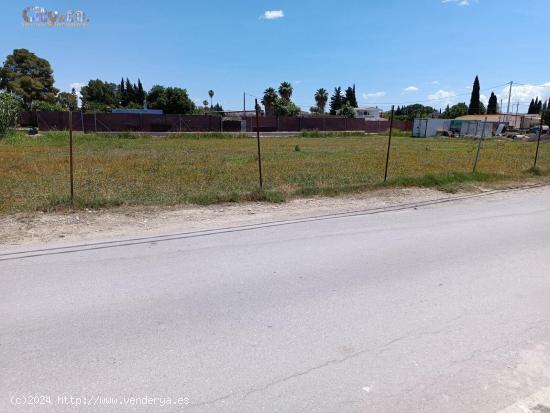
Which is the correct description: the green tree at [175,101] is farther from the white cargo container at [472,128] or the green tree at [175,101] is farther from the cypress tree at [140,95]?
the white cargo container at [472,128]

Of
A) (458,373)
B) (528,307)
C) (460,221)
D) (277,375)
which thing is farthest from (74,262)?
(460,221)

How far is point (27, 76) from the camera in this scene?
6994 cm

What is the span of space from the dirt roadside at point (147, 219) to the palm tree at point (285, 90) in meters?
74.8

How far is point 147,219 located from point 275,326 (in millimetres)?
4810

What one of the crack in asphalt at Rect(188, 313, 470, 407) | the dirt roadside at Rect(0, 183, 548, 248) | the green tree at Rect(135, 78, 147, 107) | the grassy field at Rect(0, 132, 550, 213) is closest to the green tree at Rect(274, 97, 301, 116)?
the green tree at Rect(135, 78, 147, 107)

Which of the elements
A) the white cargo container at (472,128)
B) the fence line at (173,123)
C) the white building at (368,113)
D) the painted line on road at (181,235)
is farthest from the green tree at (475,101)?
the painted line on road at (181,235)

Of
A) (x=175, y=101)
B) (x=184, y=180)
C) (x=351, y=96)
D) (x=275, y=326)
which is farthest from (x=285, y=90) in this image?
(x=275, y=326)

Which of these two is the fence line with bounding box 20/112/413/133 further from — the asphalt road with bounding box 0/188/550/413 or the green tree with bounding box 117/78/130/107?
the green tree with bounding box 117/78/130/107

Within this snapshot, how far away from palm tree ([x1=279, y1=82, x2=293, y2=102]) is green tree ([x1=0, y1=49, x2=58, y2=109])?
40.8 m

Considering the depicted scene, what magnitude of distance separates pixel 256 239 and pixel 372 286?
2.37 m

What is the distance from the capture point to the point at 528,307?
14.3 feet

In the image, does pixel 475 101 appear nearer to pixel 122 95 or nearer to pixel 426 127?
pixel 426 127

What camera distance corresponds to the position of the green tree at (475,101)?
96.9m

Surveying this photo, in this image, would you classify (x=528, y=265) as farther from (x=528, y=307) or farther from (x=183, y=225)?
(x=183, y=225)
